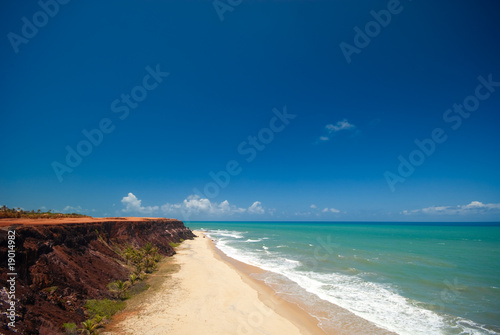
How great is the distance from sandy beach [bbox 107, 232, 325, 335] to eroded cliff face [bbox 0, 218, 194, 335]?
9.51 feet

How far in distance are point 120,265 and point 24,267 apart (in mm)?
9271

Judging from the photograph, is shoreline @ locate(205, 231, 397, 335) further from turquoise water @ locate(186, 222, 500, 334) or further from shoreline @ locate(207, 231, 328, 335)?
turquoise water @ locate(186, 222, 500, 334)

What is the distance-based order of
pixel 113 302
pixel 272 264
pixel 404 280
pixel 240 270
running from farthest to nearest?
1. pixel 272 264
2. pixel 240 270
3. pixel 404 280
4. pixel 113 302

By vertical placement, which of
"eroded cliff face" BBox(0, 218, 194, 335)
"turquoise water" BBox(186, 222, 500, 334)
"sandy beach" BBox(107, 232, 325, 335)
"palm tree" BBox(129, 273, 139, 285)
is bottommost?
"turquoise water" BBox(186, 222, 500, 334)

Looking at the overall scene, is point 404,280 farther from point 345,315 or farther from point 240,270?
point 240,270

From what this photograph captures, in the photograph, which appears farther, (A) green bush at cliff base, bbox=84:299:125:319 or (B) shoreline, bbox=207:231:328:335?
(B) shoreline, bbox=207:231:328:335

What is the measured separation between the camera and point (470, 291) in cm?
2022

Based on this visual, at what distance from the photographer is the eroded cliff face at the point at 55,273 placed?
968 cm

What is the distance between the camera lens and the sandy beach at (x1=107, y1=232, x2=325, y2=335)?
1244cm

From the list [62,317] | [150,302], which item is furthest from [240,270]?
[62,317]

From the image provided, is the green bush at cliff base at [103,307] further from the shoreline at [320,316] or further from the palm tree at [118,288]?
the shoreline at [320,316]

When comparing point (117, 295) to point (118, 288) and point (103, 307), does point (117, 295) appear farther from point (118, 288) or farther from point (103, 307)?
point (103, 307)

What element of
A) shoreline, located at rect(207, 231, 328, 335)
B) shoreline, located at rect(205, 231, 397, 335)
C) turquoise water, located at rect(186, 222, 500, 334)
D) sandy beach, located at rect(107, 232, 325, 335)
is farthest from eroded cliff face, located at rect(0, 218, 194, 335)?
turquoise water, located at rect(186, 222, 500, 334)

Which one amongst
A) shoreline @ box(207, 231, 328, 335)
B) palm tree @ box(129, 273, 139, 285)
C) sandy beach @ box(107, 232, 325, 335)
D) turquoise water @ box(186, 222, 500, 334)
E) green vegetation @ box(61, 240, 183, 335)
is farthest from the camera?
palm tree @ box(129, 273, 139, 285)
